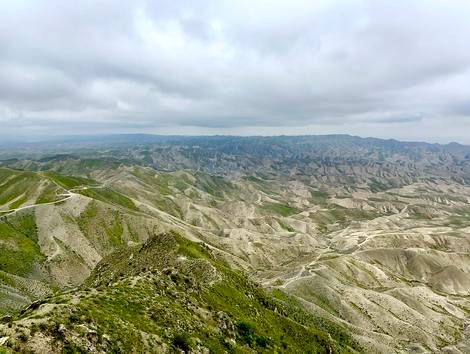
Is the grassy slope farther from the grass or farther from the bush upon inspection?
the grass

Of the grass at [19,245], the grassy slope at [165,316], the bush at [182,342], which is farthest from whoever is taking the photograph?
the grass at [19,245]

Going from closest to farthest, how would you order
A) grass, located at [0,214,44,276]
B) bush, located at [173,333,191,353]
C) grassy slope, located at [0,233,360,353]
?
grassy slope, located at [0,233,360,353] → bush, located at [173,333,191,353] → grass, located at [0,214,44,276]

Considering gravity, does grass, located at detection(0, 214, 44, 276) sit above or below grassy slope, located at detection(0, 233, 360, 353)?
below

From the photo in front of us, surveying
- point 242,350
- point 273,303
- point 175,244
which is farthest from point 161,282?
point 175,244

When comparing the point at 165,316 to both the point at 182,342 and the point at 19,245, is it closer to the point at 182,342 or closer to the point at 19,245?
the point at 182,342

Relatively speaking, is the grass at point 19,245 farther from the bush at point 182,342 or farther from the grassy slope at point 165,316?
the bush at point 182,342

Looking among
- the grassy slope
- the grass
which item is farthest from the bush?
the grass

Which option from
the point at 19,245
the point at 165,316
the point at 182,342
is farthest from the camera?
the point at 19,245

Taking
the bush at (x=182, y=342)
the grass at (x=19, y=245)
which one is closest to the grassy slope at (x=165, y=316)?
the bush at (x=182, y=342)

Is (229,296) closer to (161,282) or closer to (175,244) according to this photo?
(161,282)

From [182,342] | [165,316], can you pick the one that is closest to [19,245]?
[165,316]

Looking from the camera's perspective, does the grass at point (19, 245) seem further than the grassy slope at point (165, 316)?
Yes
